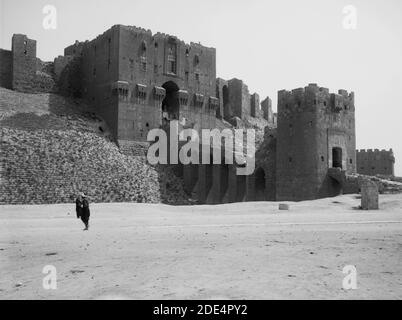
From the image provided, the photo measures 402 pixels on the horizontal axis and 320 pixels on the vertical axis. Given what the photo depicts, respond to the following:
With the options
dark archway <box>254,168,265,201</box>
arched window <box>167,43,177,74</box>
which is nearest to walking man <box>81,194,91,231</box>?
dark archway <box>254,168,265,201</box>

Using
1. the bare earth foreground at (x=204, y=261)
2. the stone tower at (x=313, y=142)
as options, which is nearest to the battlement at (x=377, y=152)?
the stone tower at (x=313, y=142)

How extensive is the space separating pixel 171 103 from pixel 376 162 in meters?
23.2

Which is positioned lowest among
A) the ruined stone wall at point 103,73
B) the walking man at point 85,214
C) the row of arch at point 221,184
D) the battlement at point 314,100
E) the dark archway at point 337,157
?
the walking man at point 85,214

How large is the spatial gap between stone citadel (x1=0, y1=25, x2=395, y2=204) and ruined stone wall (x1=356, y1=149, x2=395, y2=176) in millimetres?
102

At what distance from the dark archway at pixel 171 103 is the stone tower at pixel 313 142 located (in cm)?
1154

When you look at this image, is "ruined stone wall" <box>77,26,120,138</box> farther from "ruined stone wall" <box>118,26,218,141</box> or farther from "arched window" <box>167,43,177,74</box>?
"arched window" <box>167,43,177,74</box>

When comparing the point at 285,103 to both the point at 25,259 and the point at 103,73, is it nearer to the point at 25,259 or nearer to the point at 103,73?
the point at 103,73

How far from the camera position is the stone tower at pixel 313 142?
33.8 metres

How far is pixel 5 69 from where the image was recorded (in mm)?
41875

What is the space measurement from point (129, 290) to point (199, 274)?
4.92ft

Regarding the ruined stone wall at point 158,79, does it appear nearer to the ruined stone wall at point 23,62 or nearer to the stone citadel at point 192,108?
the stone citadel at point 192,108

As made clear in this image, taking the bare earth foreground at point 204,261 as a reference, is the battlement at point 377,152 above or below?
above
